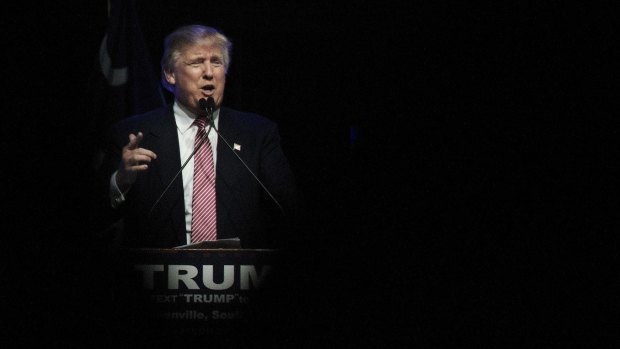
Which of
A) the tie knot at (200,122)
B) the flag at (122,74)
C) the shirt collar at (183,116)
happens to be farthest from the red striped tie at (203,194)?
the flag at (122,74)

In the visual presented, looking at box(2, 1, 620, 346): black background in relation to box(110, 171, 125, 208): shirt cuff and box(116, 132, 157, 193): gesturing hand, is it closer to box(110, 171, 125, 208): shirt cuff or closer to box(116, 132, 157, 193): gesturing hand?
box(110, 171, 125, 208): shirt cuff

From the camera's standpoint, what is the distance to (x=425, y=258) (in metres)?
2.77

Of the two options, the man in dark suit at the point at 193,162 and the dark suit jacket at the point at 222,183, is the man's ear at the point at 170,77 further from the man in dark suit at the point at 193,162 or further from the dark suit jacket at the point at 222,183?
the dark suit jacket at the point at 222,183

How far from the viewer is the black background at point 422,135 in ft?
8.73

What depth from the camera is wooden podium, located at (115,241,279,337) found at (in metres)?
1.75

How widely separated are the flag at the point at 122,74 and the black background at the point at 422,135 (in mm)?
80

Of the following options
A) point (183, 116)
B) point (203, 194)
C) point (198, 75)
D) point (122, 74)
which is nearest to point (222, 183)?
point (203, 194)

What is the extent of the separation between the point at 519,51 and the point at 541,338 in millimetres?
1230

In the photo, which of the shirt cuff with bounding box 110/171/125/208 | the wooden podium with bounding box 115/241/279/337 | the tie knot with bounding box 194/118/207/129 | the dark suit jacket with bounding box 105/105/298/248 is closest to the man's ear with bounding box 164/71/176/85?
the dark suit jacket with bounding box 105/105/298/248

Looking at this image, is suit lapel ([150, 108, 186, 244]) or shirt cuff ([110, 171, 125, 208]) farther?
suit lapel ([150, 108, 186, 244])

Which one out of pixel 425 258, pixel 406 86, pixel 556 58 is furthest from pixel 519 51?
pixel 425 258

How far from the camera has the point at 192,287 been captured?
1766 millimetres

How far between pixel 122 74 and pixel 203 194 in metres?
0.80

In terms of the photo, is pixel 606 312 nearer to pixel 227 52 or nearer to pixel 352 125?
pixel 352 125
